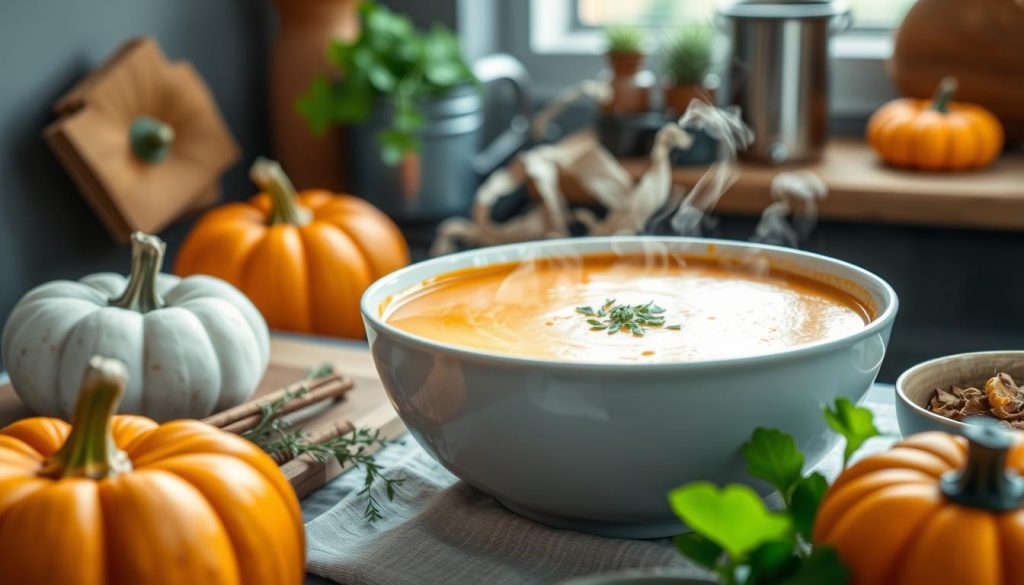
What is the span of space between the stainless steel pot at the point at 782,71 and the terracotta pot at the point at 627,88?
0.14m

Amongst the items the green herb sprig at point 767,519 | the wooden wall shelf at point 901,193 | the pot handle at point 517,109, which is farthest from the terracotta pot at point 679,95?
the green herb sprig at point 767,519

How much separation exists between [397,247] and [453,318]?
2.70 ft

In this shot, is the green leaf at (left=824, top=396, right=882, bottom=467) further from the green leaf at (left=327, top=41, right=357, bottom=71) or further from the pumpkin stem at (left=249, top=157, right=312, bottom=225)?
the green leaf at (left=327, top=41, right=357, bottom=71)

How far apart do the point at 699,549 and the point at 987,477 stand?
138 millimetres

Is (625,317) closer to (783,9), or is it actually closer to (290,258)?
(290,258)

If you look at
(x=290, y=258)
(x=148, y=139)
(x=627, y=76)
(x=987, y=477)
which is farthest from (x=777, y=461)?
(x=627, y=76)

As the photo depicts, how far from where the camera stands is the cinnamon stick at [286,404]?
3.09ft

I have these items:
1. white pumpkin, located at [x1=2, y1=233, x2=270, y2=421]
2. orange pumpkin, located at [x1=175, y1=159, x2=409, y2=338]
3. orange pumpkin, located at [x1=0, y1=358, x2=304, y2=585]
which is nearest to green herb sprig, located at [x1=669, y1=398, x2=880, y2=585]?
orange pumpkin, located at [x1=0, y1=358, x2=304, y2=585]

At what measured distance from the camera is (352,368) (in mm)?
1174

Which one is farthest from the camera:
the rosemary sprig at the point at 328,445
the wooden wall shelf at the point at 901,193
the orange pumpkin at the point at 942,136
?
the orange pumpkin at the point at 942,136

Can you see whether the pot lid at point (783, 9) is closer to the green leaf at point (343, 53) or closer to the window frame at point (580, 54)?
the window frame at point (580, 54)

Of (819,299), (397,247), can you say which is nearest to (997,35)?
(397,247)

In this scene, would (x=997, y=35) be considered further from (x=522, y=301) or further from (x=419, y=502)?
(x=419, y=502)

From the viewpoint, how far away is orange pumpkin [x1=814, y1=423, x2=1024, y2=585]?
539mm
